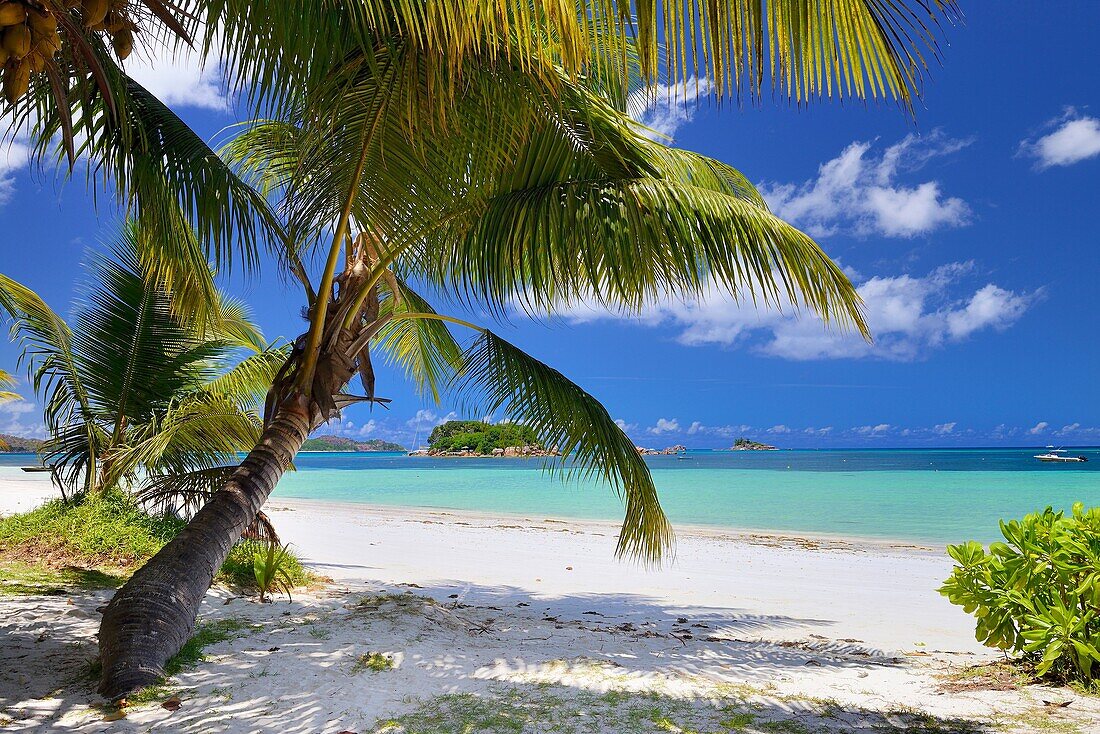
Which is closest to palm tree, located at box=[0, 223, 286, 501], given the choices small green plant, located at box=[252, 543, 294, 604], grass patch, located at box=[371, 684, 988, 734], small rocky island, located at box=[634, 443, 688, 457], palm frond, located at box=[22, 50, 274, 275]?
small green plant, located at box=[252, 543, 294, 604]

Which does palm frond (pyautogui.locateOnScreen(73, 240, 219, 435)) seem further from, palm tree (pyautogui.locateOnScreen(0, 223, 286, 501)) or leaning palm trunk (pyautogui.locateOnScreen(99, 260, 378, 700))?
leaning palm trunk (pyautogui.locateOnScreen(99, 260, 378, 700))

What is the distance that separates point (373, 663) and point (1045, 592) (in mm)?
3792

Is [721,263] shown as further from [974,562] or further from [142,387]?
[142,387]

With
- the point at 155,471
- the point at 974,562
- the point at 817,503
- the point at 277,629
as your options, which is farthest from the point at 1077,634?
the point at 817,503

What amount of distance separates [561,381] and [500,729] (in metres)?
2.83

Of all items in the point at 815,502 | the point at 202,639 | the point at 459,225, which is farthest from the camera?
the point at 815,502

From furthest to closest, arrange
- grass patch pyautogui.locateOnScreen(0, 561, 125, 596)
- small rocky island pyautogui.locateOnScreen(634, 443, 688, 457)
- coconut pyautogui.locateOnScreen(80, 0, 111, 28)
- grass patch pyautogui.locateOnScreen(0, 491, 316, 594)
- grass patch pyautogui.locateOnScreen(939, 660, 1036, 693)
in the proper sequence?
small rocky island pyautogui.locateOnScreen(634, 443, 688, 457) < grass patch pyautogui.locateOnScreen(0, 491, 316, 594) < grass patch pyautogui.locateOnScreen(0, 561, 125, 596) < grass patch pyautogui.locateOnScreen(939, 660, 1036, 693) < coconut pyautogui.locateOnScreen(80, 0, 111, 28)

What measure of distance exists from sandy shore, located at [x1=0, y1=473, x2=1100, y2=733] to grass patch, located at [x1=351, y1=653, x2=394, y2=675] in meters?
0.02

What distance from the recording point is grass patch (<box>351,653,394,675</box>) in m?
4.21

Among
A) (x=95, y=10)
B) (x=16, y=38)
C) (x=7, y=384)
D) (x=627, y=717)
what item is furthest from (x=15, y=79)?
(x=7, y=384)

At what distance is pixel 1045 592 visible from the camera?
13.6ft

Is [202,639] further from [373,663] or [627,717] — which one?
[627,717]

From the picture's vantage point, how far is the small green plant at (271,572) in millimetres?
6164

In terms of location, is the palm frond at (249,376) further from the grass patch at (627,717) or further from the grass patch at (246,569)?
the grass patch at (627,717)
